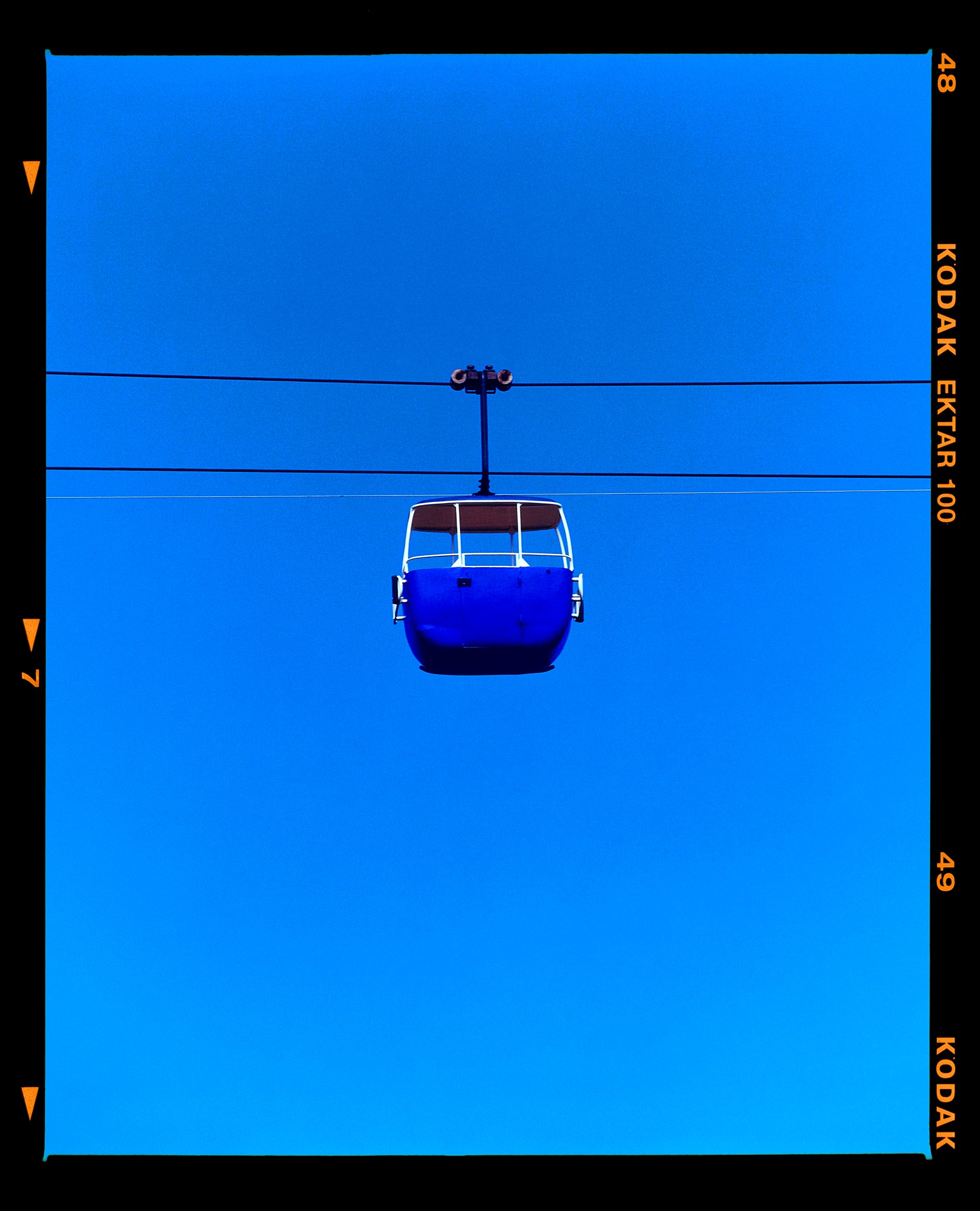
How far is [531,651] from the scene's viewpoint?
17.7ft

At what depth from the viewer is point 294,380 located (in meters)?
5.91
